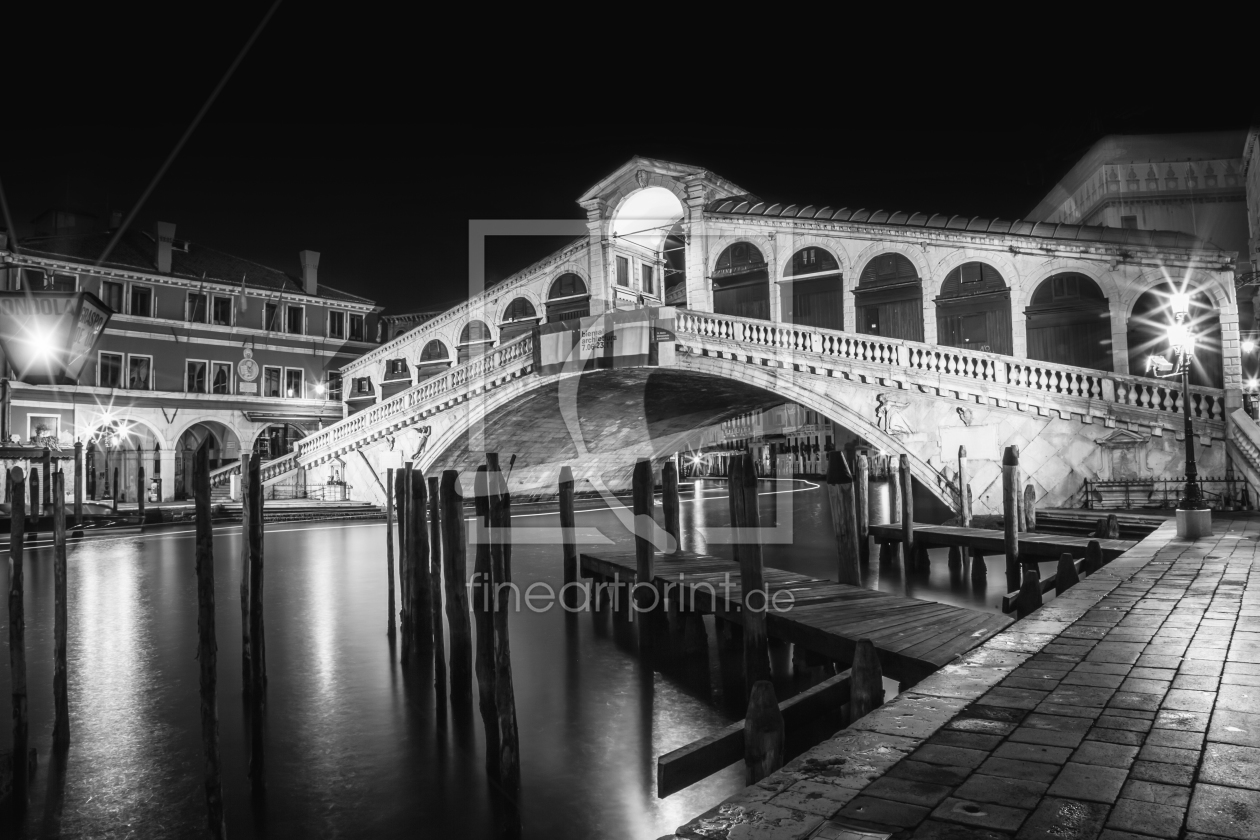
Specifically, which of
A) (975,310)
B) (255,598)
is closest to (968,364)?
(975,310)

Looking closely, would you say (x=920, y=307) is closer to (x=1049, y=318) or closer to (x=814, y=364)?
(x=1049, y=318)

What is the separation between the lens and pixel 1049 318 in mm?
17391

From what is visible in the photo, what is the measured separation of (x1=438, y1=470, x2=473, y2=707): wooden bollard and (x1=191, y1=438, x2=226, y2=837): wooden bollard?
152cm

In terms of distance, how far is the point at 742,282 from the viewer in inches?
856

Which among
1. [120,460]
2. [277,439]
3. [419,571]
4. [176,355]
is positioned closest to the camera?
[419,571]

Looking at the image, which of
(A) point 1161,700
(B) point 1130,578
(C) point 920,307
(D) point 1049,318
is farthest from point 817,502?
(A) point 1161,700

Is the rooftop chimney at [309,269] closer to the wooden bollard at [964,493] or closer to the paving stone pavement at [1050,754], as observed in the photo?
the wooden bollard at [964,493]

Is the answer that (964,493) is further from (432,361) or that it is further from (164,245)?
(164,245)

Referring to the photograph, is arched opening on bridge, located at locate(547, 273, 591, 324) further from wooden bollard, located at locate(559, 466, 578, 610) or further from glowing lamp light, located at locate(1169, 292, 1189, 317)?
glowing lamp light, located at locate(1169, 292, 1189, 317)

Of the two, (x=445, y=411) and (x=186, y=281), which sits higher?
(x=186, y=281)

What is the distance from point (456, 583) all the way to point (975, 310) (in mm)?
16418

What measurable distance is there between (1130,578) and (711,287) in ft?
48.3

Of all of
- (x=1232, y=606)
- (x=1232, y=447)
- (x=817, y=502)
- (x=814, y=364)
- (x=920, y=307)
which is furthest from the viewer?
(x=817, y=502)

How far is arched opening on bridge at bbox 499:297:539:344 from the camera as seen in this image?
24858 millimetres
